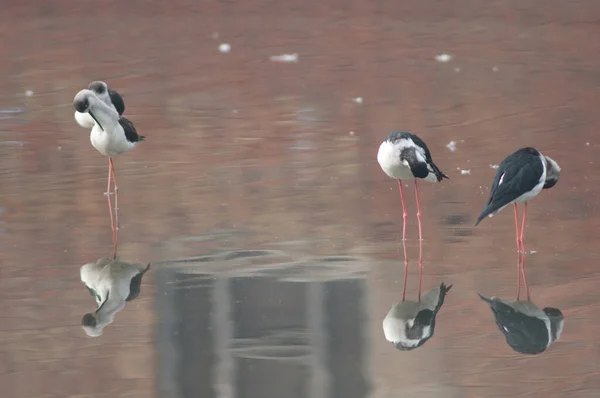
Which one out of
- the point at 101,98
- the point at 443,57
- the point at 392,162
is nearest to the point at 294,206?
the point at 392,162

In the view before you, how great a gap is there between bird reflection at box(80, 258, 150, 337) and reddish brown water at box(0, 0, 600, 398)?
0.09 m

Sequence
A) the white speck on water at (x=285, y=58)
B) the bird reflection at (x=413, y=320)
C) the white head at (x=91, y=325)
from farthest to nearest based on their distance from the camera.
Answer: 1. the white speck on water at (x=285, y=58)
2. the white head at (x=91, y=325)
3. the bird reflection at (x=413, y=320)

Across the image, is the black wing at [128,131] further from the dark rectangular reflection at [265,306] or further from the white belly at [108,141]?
the dark rectangular reflection at [265,306]

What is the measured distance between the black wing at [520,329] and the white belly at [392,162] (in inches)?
74.2

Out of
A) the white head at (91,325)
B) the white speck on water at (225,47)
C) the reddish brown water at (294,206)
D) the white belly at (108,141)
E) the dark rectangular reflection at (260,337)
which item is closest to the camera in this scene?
the dark rectangular reflection at (260,337)

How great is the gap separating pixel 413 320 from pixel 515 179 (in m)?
1.74

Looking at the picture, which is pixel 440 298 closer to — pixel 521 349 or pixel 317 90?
pixel 521 349

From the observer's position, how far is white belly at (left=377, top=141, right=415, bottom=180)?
861cm

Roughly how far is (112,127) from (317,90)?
5.29 metres

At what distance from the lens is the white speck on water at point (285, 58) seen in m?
17.0

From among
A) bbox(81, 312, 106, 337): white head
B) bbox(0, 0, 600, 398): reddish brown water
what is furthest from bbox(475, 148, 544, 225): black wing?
bbox(81, 312, 106, 337): white head

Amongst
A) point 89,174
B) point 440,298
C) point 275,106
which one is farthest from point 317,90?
point 440,298

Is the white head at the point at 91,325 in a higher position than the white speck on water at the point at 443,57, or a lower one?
higher

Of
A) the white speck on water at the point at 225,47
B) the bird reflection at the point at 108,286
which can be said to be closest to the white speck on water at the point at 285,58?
the white speck on water at the point at 225,47
